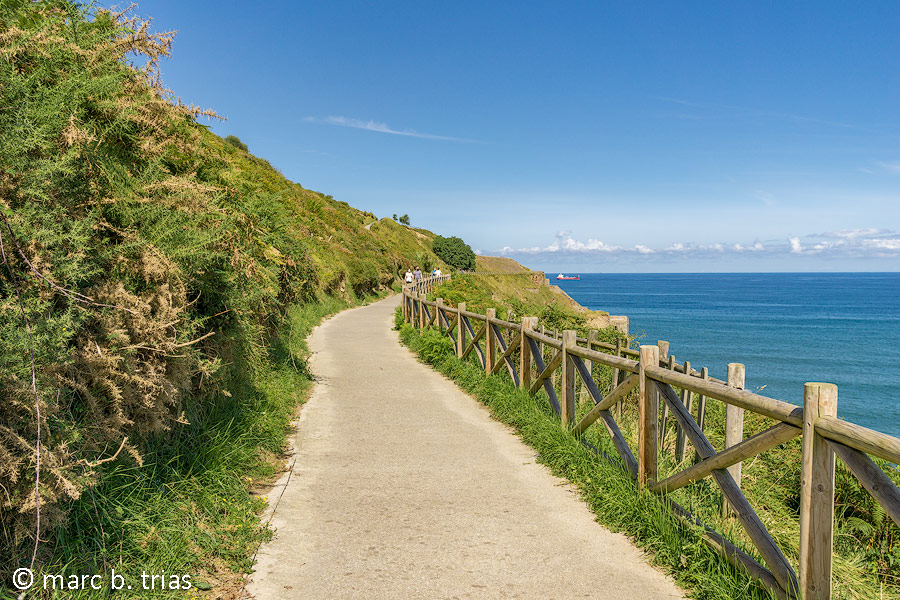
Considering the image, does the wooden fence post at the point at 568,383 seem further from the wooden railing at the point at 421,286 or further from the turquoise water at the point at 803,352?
the wooden railing at the point at 421,286

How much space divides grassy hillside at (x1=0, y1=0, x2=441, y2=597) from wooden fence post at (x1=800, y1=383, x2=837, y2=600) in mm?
3344

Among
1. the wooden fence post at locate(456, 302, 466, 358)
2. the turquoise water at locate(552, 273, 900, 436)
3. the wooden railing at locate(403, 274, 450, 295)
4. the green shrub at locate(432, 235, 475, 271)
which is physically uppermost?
the green shrub at locate(432, 235, 475, 271)

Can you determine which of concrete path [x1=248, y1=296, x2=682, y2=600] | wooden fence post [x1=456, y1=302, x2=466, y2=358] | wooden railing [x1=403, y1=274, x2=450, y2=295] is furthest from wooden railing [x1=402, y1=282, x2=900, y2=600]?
wooden railing [x1=403, y1=274, x2=450, y2=295]

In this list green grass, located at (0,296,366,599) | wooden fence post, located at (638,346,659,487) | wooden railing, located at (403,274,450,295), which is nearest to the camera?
green grass, located at (0,296,366,599)

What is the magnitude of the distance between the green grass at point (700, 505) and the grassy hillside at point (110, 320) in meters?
2.85

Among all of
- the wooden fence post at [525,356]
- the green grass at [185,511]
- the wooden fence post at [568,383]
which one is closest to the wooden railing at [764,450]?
the wooden fence post at [568,383]

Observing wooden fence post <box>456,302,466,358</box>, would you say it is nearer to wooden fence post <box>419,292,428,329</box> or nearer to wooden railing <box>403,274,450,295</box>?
wooden fence post <box>419,292,428,329</box>

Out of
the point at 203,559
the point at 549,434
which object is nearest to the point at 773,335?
the point at 549,434

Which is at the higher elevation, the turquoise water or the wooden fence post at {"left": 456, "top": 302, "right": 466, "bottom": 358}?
the wooden fence post at {"left": 456, "top": 302, "right": 466, "bottom": 358}

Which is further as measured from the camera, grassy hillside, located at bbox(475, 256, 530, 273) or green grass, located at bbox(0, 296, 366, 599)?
grassy hillside, located at bbox(475, 256, 530, 273)

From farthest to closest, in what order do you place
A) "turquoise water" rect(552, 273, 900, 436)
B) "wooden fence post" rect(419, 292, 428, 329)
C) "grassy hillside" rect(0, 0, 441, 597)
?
"turquoise water" rect(552, 273, 900, 436), "wooden fence post" rect(419, 292, 428, 329), "grassy hillside" rect(0, 0, 441, 597)

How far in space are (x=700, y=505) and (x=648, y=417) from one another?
2.81ft

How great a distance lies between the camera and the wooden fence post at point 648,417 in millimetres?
4867

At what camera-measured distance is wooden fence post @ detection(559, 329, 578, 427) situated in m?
6.77
